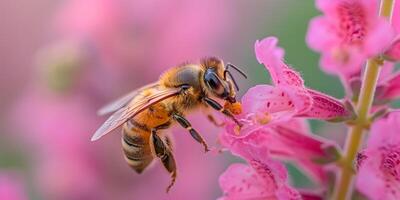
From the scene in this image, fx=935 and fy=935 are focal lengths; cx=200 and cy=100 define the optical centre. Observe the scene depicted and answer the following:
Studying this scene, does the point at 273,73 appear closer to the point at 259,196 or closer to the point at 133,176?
the point at 259,196

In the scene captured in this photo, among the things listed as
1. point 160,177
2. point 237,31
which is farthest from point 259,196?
point 237,31

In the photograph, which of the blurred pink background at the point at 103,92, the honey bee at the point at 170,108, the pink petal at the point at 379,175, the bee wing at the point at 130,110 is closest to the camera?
the pink petal at the point at 379,175

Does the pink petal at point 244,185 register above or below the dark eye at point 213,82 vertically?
below

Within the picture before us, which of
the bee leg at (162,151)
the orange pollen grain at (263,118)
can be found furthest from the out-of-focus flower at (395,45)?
the bee leg at (162,151)

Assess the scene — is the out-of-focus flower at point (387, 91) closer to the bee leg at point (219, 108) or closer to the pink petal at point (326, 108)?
the pink petal at point (326, 108)

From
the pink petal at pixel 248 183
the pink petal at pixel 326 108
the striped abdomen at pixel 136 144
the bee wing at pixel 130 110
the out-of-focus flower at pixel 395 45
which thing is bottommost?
the pink petal at pixel 248 183

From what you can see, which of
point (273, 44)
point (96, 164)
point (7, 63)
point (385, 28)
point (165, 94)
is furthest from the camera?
point (7, 63)

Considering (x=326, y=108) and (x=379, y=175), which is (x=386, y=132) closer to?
(x=379, y=175)
